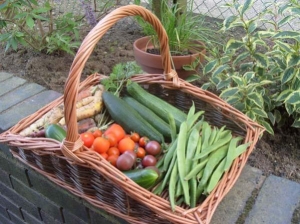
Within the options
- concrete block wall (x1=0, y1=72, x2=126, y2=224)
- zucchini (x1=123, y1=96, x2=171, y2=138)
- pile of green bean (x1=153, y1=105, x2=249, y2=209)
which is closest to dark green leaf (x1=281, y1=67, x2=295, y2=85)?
pile of green bean (x1=153, y1=105, x2=249, y2=209)

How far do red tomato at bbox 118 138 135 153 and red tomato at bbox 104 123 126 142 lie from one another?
1.6 inches

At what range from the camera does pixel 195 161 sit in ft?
4.01

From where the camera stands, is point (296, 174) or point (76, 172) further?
point (296, 174)

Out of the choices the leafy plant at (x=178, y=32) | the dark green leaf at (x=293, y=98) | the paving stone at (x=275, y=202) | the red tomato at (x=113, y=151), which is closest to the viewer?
the paving stone at (x=275, y=202)

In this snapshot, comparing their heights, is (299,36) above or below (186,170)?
above

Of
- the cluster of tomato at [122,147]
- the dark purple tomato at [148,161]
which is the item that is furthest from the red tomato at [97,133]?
the dark purple tomato at [148,161]

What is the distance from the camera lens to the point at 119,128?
1442mm

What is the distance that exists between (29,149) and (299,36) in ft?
3.94

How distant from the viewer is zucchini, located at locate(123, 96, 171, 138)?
1.46 metres

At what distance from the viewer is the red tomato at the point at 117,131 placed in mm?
1399

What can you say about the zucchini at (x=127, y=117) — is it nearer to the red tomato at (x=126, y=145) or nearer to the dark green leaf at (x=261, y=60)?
the red tomato at (x=126, y=145)

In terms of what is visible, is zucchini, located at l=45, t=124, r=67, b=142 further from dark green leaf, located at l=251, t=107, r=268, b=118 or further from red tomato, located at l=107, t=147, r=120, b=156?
dark green leaf, located at l=251, t=107, r=268, b=118

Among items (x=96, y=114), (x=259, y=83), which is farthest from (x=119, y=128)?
(x=259, y=83)

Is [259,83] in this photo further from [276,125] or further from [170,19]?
[170,19]
